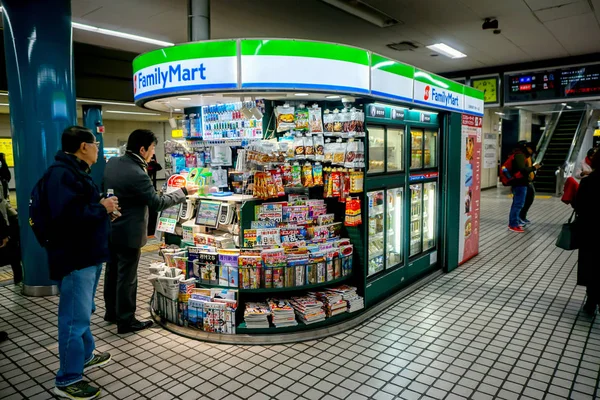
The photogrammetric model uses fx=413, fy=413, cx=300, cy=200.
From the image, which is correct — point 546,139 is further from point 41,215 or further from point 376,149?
point 41,215

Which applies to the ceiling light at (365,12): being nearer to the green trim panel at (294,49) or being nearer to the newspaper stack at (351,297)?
the green trim panel at (294,49)

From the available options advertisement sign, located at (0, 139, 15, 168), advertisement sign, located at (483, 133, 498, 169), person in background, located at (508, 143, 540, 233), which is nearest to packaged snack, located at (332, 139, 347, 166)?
person in background, located at (508, 143, 540, 233)

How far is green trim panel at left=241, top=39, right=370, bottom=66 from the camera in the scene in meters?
3.40

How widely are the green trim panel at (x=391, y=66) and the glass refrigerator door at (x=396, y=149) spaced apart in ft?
2.20

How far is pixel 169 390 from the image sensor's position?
9.87 feet

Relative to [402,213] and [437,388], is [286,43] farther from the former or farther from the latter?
[437,388]

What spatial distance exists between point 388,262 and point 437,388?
203 centimetres

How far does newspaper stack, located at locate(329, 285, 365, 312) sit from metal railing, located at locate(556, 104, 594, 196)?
1285cm

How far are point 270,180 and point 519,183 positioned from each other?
6485 mm

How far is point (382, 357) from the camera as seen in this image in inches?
137

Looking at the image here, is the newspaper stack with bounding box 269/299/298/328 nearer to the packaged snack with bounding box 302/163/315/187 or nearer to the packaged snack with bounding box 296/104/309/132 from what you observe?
the packaged snack with bounding box 302/163/315/187

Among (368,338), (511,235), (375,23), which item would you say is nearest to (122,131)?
(375,23)

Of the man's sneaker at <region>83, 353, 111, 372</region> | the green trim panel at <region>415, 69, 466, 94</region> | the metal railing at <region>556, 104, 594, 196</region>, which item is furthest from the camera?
the metal railing at <region>556, 104, 594, 196</region>

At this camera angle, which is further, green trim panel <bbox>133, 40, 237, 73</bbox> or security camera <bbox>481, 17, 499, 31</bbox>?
security camera <bbox>481, 17, 499, 31</bbox>
